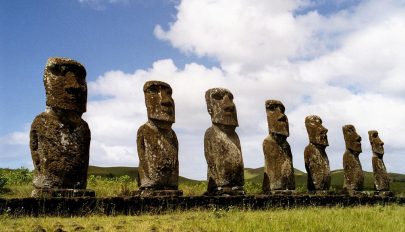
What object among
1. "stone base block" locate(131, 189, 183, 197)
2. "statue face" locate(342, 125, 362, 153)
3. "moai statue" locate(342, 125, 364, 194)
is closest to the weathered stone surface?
"moai statue" locate(342, 125, 364, 194)

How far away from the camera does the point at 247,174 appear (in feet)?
152

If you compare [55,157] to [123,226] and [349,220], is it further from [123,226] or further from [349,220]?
[349,220]

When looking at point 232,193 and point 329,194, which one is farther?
point 329,194

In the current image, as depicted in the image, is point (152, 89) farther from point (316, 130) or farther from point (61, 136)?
point (316, 130)

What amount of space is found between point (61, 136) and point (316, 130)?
10.8 meters

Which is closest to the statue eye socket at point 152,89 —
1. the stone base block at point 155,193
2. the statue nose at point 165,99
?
the statue nose at point 165,99

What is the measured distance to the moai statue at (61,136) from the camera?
1148 cm

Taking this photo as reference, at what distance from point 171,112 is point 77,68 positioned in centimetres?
292

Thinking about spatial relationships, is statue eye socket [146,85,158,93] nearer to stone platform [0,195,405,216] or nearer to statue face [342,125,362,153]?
stone platform [0,195,405,216]

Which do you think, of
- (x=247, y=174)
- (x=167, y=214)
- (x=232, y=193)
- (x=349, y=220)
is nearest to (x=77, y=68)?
(x=167, y=214)

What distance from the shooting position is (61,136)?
11672 millimetres

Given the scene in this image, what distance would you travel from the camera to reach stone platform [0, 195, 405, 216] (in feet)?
33.7

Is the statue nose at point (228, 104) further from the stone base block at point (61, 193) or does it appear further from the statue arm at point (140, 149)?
the stone base block at point (61, 193)

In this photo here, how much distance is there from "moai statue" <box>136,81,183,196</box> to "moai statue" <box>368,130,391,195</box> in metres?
12.1
